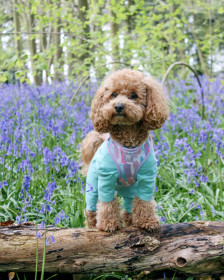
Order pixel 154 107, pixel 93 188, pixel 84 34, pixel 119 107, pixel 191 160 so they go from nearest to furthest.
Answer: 1. pixel 119 107
2. pixel 154 107
3. pixel 93 188
4. pixel 191 160
5. pixel 84 34

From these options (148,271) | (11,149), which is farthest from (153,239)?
(11,149)

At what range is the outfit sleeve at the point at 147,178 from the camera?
253 centimetres

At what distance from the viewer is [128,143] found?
2.62m

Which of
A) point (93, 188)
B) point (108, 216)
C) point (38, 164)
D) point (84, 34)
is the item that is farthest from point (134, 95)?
point (84, 34)

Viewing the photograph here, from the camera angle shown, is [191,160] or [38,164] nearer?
[191,160]

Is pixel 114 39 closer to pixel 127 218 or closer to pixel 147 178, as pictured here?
pixel 127 218

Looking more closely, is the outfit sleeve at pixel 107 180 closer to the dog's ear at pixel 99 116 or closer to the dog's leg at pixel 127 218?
the dog's ear at pixel 99 116

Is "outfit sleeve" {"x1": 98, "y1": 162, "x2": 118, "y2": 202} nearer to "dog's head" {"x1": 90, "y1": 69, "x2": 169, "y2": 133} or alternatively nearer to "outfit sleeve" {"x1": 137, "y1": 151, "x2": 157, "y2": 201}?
"outfit sleeve" {"x1": 137, "y1": 151, "x2": 157, "y2": 201}

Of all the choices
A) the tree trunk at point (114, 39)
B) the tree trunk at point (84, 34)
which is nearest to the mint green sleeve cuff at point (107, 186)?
the tree trunk at point (84, 34)

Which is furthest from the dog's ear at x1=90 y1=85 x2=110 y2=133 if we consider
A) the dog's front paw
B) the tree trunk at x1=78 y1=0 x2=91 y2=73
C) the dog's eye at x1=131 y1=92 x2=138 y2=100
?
the tree trunk at x1=78 y1=0 x2=91 y2=73

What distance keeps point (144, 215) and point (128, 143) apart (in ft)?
2.04

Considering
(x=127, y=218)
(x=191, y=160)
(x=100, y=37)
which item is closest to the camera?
(x=127, y=218)

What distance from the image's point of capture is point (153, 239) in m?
2.42

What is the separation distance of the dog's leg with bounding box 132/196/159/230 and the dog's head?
66 cm
